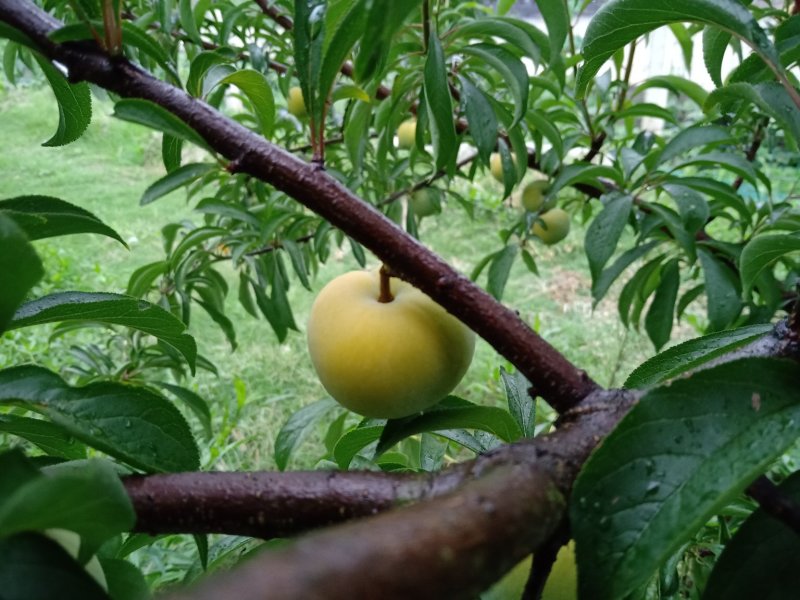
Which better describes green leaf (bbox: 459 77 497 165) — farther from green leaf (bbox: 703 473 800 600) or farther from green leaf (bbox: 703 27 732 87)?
green leaf (bbox: 703 473 800 600)

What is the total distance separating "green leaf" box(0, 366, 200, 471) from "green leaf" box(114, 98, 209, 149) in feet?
0.54

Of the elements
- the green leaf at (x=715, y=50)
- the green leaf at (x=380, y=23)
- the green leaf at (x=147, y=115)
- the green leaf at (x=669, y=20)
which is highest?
the green leaf at (x=715, y=50)

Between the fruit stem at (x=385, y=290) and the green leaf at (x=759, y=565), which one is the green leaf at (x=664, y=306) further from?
the green leaf at (x=759, y=565)

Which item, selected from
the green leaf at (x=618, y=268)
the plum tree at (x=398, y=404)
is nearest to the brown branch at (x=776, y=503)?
the plum tree at (x=398, y=404)

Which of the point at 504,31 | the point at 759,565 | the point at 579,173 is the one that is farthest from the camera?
the point at 579,173

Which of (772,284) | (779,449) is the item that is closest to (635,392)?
(779,449)

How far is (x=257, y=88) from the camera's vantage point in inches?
22.0

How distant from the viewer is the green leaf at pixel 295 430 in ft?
2.07

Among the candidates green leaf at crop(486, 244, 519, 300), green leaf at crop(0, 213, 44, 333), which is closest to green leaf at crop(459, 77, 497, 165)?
green leaf at crop(486, 244, 519, 300)

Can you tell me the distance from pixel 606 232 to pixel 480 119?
273 millimetres

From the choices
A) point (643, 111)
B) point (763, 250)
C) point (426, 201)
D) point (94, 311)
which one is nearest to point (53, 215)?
point (94, 311)

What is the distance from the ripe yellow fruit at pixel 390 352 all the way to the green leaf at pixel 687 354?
14 centimetres

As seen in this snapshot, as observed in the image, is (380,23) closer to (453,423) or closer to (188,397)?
(453,423)

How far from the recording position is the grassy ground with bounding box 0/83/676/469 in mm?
2168
